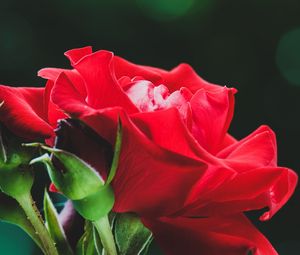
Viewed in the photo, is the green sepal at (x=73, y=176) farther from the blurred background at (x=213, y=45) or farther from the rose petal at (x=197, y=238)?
the blurred background at (x=213, y=45)

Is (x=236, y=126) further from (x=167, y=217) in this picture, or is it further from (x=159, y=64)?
(x=167, y=217)

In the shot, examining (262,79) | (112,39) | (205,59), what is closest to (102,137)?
(112,39)

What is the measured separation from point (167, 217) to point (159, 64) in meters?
1.50

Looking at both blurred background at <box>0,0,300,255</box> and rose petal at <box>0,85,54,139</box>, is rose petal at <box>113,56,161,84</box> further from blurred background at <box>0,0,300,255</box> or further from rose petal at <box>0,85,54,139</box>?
blurred background at <box>0,0,300,255</box>

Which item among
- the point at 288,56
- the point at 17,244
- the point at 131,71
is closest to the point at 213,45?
the point at 288,56

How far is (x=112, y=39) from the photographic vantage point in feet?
5.35

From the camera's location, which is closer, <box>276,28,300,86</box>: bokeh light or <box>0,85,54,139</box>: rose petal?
<box>0,85,54,139</box>: rose petal

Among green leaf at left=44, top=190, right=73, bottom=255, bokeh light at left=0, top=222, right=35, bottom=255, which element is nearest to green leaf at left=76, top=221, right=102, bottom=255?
green leaf at left=44, top=190, right=73, bottom=255

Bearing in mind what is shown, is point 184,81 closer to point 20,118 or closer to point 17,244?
point 20,118

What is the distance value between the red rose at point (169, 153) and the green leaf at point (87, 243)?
30 millimetres

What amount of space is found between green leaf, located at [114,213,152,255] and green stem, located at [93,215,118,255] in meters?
0.01

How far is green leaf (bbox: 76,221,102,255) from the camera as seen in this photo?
1.02 feet

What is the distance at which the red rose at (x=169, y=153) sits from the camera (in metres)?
0.27

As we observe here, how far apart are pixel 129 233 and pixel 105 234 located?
0.07ft
